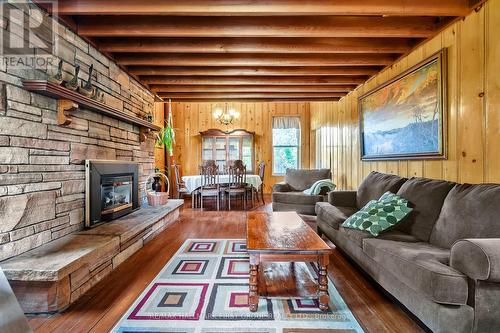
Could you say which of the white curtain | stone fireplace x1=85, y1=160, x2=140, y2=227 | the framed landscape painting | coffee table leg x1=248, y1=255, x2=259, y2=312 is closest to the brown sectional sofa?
the framed landscape painting

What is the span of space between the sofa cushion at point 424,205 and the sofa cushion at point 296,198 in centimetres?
204

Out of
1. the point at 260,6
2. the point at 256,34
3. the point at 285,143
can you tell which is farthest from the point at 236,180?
the point at 260,6

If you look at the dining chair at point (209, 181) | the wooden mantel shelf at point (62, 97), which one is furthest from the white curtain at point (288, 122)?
the wooden mantel shelf at point (62, 97)

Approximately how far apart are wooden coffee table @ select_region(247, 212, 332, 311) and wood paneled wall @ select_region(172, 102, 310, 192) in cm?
486

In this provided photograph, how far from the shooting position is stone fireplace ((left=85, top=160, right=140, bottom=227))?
8.05ft

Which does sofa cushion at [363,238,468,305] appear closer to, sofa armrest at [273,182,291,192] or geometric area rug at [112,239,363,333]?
geometric area rug at [112,239,363,333]

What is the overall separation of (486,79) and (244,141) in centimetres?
533

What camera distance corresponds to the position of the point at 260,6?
206 centimetres

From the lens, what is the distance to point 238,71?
345 centimetres

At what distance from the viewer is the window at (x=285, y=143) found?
715cm

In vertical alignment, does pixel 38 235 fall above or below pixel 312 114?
below

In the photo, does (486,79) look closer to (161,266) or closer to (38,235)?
(161,266)

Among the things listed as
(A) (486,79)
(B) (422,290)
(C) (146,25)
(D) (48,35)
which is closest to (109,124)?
(D) (48,35)

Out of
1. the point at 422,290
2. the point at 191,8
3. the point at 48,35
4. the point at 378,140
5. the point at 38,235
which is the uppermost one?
the point at 191,8
